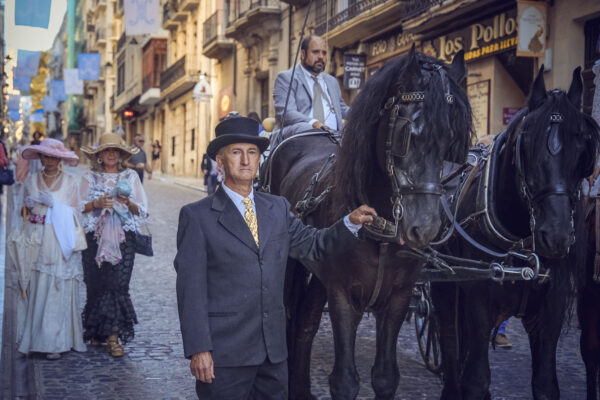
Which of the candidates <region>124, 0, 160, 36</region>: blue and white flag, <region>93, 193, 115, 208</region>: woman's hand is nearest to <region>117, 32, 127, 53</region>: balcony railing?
<region>124, 0, 160, 36</region>: blue and white flag

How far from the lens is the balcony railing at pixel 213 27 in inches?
1428

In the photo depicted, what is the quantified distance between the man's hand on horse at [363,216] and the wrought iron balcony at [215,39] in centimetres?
3261

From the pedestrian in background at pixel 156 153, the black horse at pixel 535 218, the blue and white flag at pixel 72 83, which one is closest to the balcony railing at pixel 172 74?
the pedestrian in background at pixel 156 153

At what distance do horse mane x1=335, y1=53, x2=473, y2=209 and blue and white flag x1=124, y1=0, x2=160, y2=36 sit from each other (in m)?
12.0

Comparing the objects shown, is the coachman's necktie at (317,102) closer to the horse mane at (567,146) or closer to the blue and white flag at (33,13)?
the horse mane at (567,146)

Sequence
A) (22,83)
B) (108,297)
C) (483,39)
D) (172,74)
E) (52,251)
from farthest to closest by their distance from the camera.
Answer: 1. (172,74)
2. (22,83)
3. (483,39)
4. (108,297)
5. (52,251)

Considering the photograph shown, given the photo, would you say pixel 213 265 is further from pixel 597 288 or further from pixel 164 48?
pixel 164 48

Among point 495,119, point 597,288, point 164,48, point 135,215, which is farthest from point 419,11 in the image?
point 164,48

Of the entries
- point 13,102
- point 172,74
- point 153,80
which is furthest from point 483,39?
point 153,80

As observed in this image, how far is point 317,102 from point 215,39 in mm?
30549

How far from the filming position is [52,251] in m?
7.41

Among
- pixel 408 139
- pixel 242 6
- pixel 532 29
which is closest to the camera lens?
pixel 408 139

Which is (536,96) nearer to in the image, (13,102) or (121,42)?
(13,102)

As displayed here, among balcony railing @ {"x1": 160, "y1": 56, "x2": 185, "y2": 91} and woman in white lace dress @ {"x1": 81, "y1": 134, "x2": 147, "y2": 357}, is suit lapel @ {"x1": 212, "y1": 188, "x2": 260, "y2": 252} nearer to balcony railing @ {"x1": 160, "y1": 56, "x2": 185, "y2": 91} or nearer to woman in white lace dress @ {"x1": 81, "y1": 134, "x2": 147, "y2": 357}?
woman in white lace dress @ {"x1": 81, "y1": 134, "x2": 147, "y2": 357}
